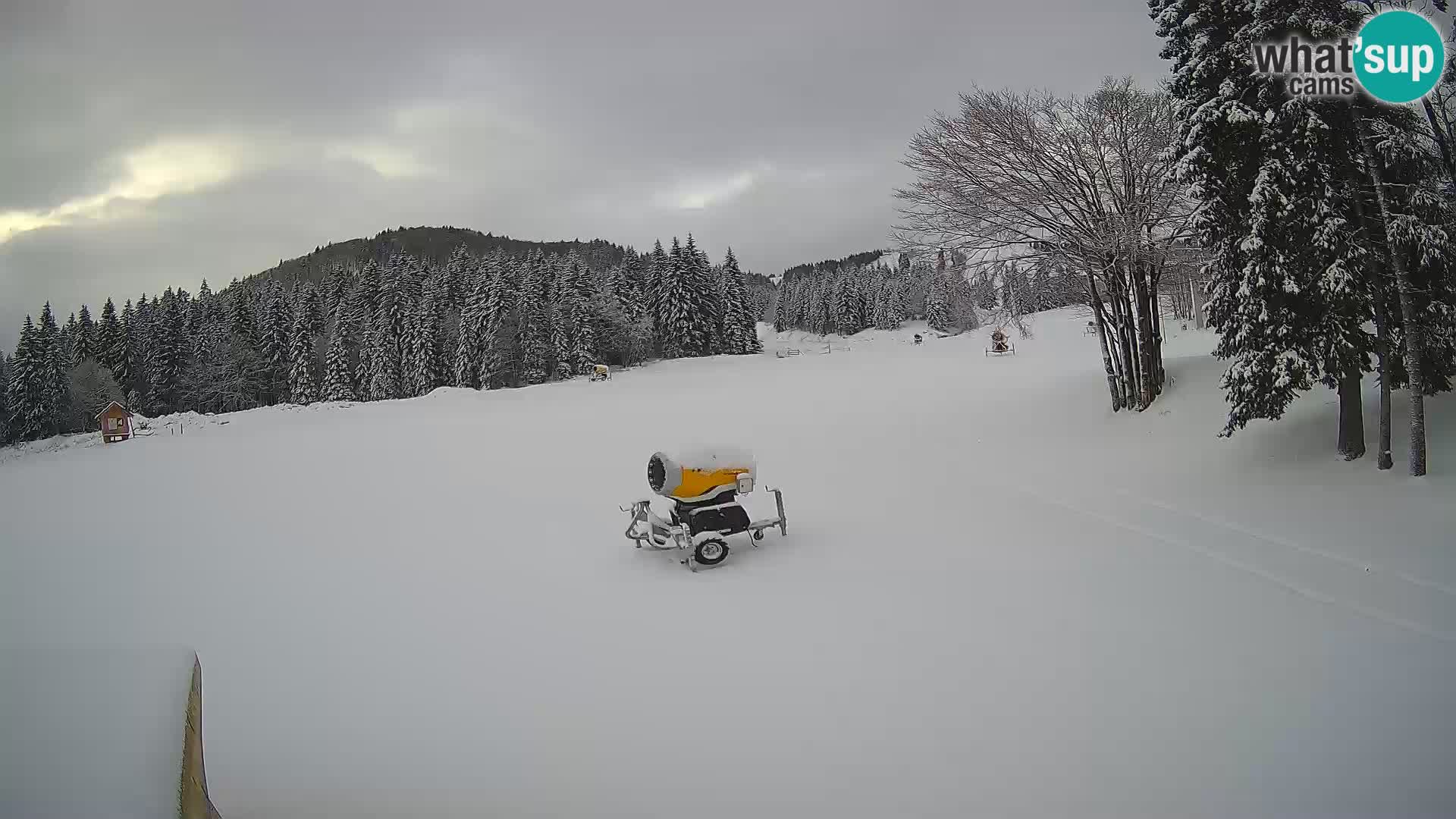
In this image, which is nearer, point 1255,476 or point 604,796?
point 604,796

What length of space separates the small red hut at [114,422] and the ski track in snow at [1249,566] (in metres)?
10.7

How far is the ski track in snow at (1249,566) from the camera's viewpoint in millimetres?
5043

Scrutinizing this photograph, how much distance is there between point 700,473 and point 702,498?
0.33m

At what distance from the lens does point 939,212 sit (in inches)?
533

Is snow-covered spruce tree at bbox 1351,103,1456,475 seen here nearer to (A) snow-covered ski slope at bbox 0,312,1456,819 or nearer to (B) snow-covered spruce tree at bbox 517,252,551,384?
(A) snow-covered ski slope at bbox 0,312,1456,819

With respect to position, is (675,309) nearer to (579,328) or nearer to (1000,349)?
(579,328)

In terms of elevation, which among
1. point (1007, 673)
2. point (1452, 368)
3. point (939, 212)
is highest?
point (939, 212)

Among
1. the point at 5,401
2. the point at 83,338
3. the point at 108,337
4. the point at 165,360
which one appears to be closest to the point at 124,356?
the point at 108,337

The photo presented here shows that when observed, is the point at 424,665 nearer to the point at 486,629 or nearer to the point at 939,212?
the point at 486,629

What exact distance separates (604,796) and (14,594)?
3.10 m

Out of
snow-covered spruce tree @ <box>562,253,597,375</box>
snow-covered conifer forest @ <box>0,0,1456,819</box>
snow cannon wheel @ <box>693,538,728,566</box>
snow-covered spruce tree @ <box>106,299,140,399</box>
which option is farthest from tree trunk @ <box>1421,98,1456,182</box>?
snow-covered spruce tree @ <box>562,253,597,375</box>

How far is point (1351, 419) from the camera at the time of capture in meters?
8.35

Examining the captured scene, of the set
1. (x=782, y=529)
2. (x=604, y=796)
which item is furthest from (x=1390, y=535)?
(x=604, y=796)

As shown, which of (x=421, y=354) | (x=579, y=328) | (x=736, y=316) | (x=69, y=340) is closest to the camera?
(x=69, y=340)
